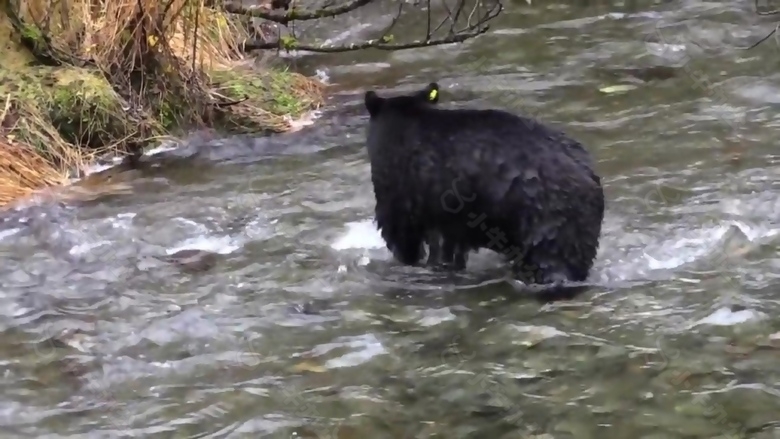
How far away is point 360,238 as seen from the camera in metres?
6.02

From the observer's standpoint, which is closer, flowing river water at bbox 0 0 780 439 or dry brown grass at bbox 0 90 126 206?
flowing river water at bbox 0 0 780 439

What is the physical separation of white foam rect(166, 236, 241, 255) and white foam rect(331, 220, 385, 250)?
24.5 inches

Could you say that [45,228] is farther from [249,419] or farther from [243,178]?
[249,419]

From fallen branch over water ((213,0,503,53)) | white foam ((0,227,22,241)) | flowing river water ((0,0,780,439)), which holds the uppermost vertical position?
fallen branch over water ((213,0,503,53))

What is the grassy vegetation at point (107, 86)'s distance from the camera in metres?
7.61

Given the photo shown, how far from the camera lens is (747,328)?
4.53 metres

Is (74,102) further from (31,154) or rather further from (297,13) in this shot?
(297,13)

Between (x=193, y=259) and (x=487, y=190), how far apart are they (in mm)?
1865

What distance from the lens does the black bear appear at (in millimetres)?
4918

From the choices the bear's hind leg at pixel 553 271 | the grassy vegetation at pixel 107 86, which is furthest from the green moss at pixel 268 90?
the bear's hind leg at pixel 553 271

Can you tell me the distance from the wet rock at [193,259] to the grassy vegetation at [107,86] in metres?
1.90

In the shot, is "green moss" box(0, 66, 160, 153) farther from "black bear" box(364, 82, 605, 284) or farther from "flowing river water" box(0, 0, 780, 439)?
"black bear" box(364, 82, 605, 284)

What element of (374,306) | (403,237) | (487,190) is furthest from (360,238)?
(487,190)

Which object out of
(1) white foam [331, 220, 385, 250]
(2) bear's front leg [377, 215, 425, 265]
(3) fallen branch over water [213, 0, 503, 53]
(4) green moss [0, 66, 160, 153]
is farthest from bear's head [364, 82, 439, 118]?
(4) green moss [0, 66, 160, 153]
